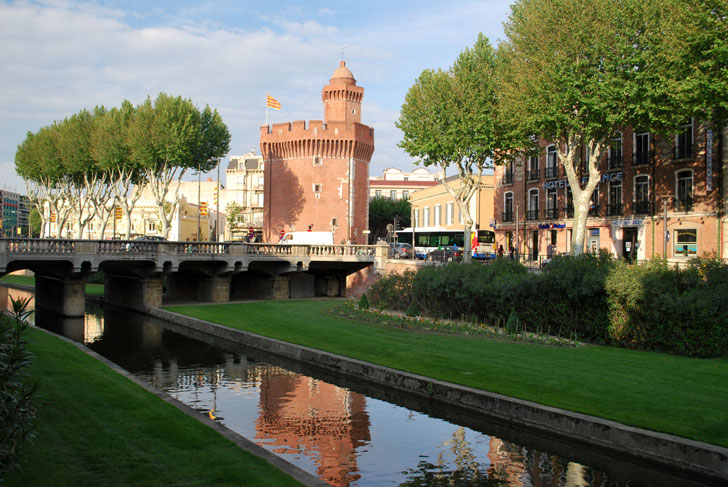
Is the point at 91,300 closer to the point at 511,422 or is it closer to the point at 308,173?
the point at 308,173

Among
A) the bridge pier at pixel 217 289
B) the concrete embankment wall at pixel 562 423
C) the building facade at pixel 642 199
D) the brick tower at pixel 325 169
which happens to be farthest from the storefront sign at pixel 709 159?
the brick tower at pixel 325 169

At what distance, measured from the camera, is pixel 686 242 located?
40.4 metres

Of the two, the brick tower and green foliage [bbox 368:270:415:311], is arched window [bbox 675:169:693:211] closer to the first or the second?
green foliage [bbox 368:270:415:311]

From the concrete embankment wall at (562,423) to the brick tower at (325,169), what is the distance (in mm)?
42064

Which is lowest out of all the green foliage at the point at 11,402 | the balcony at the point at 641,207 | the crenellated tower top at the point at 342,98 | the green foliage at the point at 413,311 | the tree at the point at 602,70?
the green foliage at the point at 413,311

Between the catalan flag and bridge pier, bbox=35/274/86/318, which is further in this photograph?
the catalan flag

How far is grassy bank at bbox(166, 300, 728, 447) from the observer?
1384 cm

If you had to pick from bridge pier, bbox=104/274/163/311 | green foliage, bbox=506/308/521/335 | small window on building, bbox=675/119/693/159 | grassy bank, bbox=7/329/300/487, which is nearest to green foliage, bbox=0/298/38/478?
grassy bank, bbox=7/329/300/487

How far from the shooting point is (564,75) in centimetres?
3189

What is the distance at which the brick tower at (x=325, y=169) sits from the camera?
208 ft

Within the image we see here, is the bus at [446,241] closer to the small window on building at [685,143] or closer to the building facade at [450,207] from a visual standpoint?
the building facade at [450,207]

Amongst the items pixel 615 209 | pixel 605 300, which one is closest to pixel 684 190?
pixel 615 209

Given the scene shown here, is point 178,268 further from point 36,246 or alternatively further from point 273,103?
point 273,103

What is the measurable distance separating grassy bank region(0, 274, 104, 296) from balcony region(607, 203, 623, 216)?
40366mm
